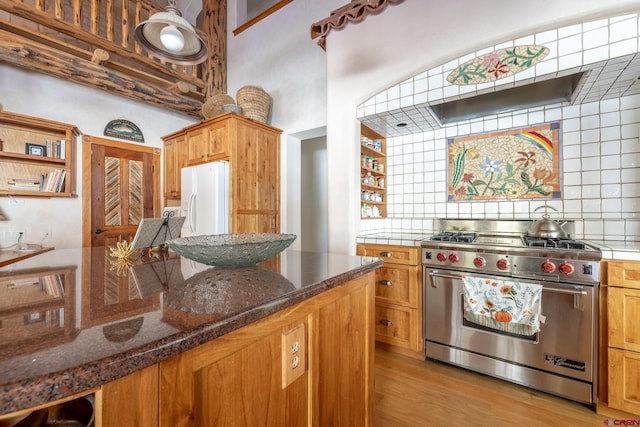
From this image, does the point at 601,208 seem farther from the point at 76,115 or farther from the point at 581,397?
the point at 76,115

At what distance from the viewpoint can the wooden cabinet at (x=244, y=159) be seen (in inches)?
116

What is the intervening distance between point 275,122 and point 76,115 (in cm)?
235

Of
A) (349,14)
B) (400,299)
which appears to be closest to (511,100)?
(349,14)

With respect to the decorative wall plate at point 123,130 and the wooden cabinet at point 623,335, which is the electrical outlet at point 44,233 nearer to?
the decorative wall plate at point 123,130

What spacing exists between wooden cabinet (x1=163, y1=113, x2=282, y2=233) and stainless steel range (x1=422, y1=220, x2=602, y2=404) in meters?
1.92

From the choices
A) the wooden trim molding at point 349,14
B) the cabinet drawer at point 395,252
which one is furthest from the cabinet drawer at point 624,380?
the wooden trim molding at point 349,14

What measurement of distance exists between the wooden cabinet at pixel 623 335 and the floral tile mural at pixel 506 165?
87cm

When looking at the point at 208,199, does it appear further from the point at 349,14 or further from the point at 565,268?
the point at 565,268

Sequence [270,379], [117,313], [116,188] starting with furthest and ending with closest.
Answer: [116,188], [270,379], [117,313]

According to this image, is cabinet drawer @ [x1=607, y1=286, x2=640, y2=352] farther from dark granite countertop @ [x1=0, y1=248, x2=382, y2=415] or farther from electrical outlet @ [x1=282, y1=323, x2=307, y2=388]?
electrical outlet @ [x1=282, y1=323, x2=307, y2=388]

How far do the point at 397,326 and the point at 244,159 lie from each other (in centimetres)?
226

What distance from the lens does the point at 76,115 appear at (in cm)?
326

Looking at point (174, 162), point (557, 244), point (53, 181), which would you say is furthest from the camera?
point (174, 162)

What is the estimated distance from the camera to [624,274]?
1439 mm
